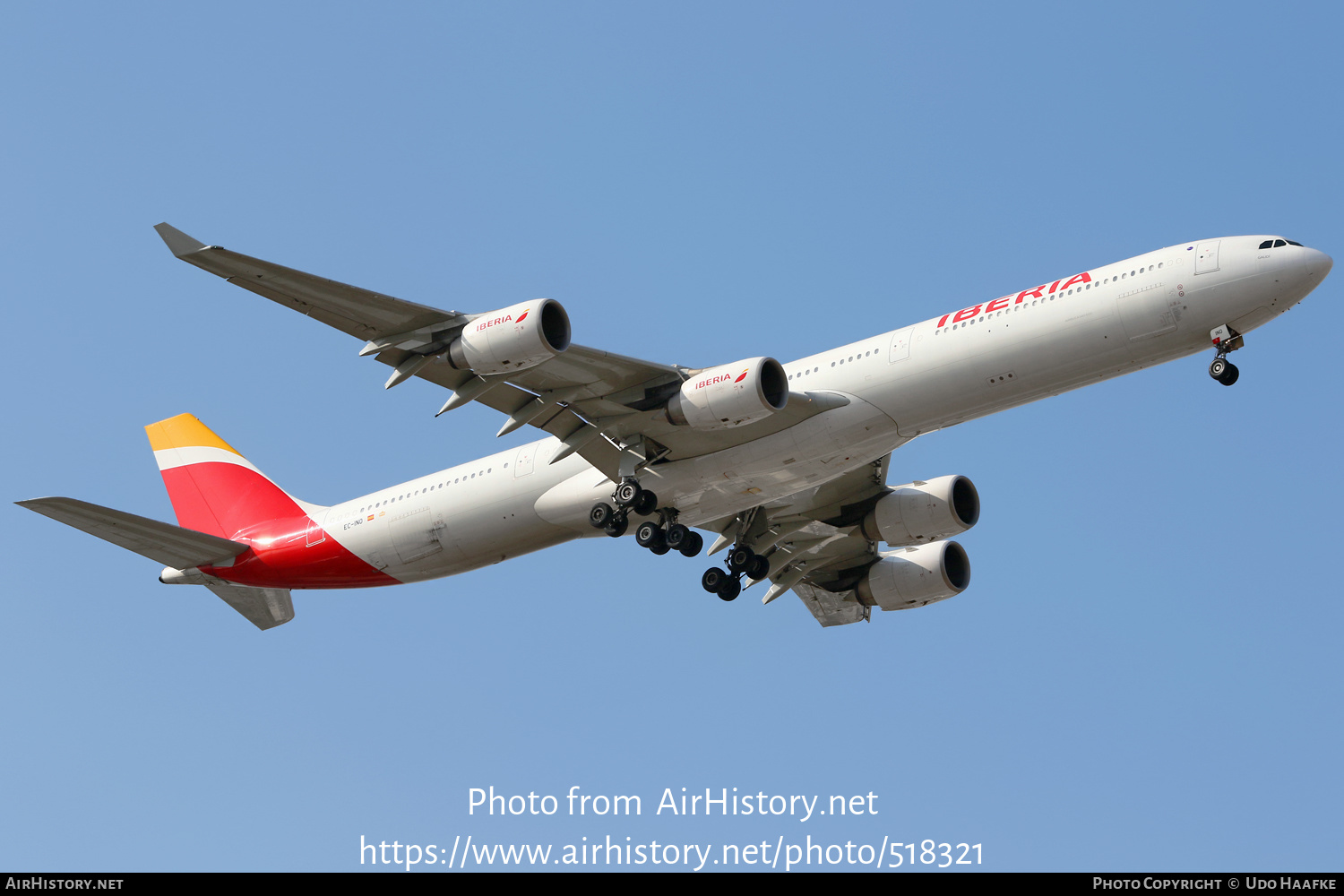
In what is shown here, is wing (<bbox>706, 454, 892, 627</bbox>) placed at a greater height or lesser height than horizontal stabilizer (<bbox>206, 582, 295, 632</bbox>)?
greater

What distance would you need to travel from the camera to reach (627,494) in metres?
31.7

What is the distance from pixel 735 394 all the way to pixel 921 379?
3.90 m

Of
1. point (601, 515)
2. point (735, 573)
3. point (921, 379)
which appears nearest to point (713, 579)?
point (735, 573)

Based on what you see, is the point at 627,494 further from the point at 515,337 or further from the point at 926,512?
the point at 926,512

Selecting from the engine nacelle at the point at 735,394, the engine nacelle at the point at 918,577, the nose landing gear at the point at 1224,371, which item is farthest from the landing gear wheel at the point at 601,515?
the nose landing gear at the point at 1224,371

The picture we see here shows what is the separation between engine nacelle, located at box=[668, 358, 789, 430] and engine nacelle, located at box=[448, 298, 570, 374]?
323 cm

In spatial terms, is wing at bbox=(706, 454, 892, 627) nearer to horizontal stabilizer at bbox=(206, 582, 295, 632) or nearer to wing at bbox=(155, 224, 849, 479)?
wing at bbox=(155, 224, 849, 479)

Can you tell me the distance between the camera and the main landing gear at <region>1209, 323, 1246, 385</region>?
28.1 metres

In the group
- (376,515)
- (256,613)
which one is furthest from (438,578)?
(256,613)

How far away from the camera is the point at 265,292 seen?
1080 inches

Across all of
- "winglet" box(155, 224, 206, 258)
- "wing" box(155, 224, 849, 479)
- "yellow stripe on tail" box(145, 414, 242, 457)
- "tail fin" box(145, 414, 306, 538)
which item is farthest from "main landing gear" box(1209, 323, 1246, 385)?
"yellow stripe on tail" box(145, 414, 242, 457)

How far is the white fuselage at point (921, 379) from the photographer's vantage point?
28.1m

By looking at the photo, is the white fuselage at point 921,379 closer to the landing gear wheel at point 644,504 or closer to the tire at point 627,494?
the landing gear wheel at point 644,504

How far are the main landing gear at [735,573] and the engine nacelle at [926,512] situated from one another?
306 cm
